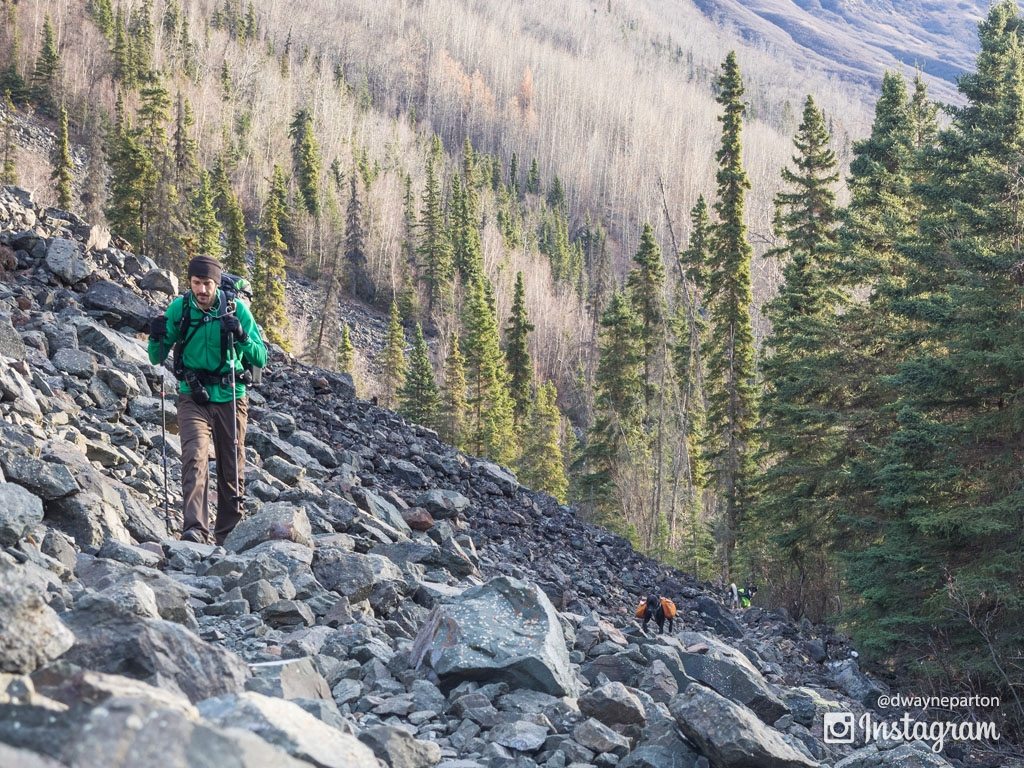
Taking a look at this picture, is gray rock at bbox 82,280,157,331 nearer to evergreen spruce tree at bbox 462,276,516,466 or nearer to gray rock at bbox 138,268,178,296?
gray rock at bbox 138,268,178,296

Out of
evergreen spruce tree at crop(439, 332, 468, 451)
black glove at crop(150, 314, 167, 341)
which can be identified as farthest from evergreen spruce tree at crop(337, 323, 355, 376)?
black glove at crop(150, 314, 167, 341)

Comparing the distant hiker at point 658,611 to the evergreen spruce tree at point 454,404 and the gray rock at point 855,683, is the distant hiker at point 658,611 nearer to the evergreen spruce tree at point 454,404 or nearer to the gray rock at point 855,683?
the gray rock at point 855,683

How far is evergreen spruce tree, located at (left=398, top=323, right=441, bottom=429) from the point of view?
138 ft

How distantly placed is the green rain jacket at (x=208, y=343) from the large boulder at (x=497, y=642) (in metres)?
3.23

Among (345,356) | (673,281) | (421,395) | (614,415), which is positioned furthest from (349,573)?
(673,281)

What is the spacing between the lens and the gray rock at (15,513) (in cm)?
482

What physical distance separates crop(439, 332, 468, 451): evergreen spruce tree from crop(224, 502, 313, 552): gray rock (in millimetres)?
33716

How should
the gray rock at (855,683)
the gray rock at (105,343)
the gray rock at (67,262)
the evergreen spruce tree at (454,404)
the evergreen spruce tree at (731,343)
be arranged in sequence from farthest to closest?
the evergreen spruce tree at (454,404) → the evergreen spruce tree at (731,343) → the gray rock at (67,262) → the gray rock at (105,343) → the gray rock at (855,683)

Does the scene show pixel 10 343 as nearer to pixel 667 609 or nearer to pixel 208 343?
pixel 208 343

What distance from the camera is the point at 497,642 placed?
5.21 metres

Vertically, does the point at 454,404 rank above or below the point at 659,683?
below

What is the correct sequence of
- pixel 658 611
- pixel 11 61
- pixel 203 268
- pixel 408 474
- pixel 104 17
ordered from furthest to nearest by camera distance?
1. pixel 104 17
2. pixel 11 61
3. pixel 408 474
4. pixel 658 611
5. pixel 203 268

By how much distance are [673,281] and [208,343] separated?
6136 centimetres


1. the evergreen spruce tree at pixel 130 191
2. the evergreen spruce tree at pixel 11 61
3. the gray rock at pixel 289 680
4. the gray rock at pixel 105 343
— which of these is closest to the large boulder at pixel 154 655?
the gray rock at pixel 289 680
